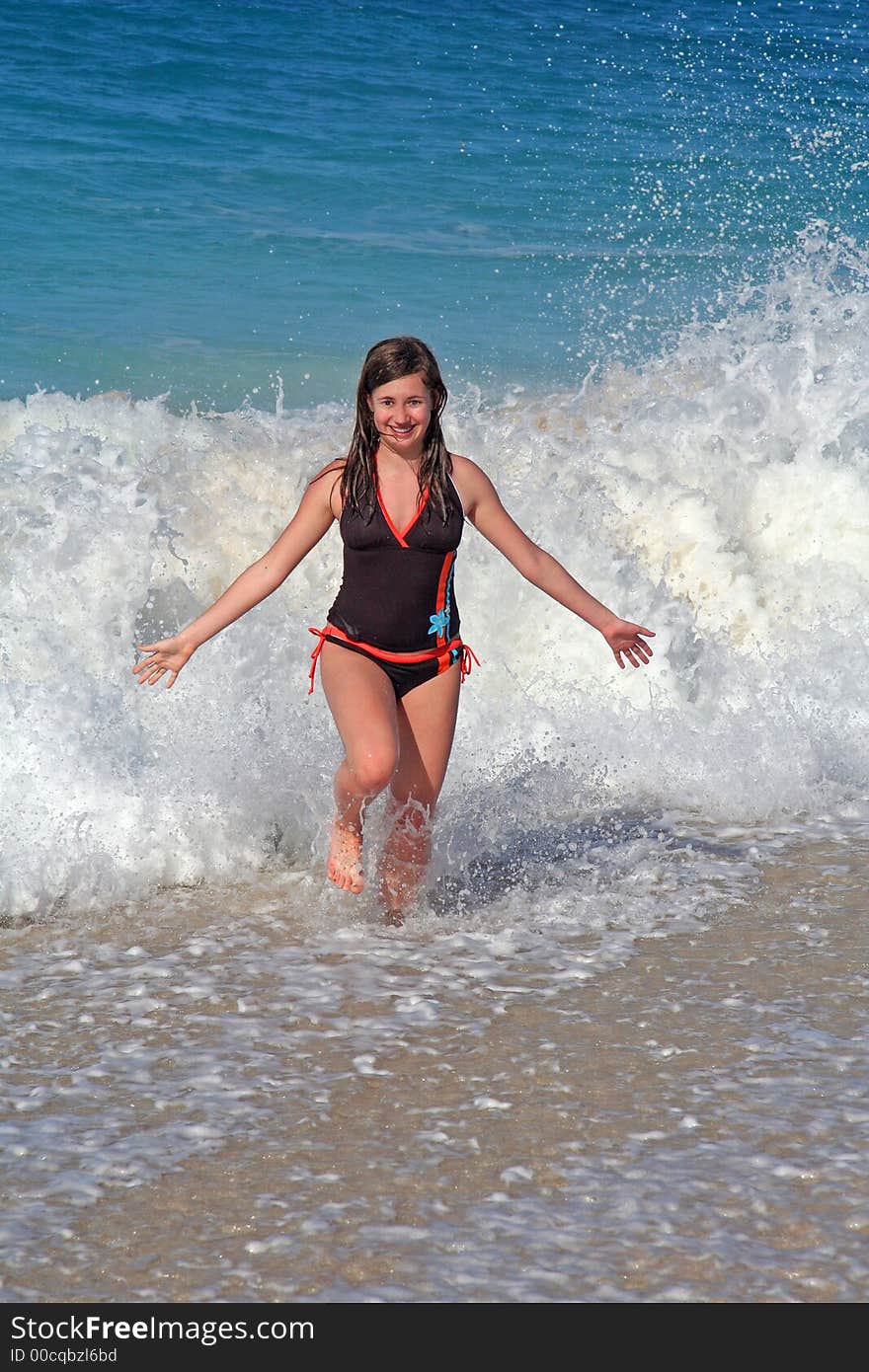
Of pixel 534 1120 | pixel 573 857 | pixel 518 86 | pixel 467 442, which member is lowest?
pixel 534 1120

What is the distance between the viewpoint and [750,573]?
309 inches

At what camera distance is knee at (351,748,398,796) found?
4434 millimetres

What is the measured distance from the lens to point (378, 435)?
451cm

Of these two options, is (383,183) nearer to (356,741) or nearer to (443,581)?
(443,581)

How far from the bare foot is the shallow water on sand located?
0.59 feet

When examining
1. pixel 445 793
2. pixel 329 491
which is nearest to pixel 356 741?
pixel 329 491

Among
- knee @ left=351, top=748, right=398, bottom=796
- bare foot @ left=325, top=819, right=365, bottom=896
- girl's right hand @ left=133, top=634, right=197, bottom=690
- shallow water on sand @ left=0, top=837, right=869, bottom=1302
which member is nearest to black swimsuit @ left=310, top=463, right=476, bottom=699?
knee @ left=351, top=748, right=398, bottom=796

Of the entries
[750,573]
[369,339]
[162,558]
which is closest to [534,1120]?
[162,558]

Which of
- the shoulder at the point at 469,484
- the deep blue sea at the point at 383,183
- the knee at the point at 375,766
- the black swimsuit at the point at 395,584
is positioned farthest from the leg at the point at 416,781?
the deep blue sea at the point at 383,183

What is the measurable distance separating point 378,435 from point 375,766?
0.98 meters

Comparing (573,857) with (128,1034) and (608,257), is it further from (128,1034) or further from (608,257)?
(608,257)

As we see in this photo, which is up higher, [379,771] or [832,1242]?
[379,771]

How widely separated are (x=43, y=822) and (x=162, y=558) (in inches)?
75.9

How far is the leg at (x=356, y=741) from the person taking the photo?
4445 millimetres
